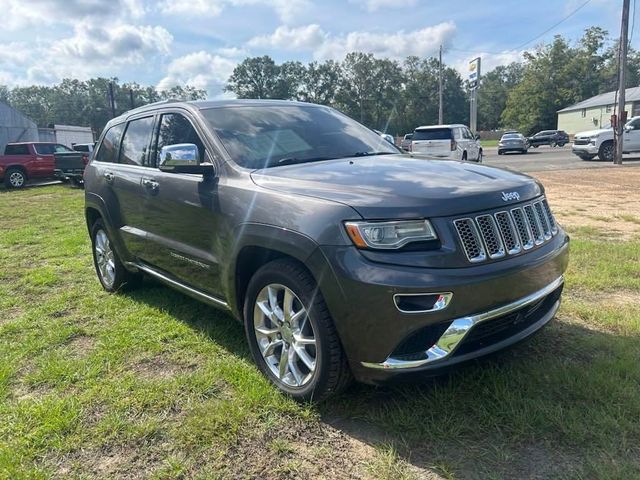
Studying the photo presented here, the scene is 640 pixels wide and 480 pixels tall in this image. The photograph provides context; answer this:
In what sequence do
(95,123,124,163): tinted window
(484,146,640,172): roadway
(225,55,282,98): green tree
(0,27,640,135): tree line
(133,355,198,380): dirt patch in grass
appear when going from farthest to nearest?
(225,55,282,98): green tree < (0,27,640,135): tree line < (484,146,640,172): roadway < (95,123,124,163): tinted window < (133,355,198,380): dirt patch in grass

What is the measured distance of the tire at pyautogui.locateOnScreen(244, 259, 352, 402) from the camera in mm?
2547

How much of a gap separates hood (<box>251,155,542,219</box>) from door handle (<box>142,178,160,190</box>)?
1137 mm

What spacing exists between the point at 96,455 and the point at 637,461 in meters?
2.55

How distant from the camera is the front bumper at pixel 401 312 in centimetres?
231

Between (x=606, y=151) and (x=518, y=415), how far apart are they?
22.3 m

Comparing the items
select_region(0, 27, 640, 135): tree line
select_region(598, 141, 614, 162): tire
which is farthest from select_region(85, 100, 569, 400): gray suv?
select_region(0, 27, 640, 135): tree line

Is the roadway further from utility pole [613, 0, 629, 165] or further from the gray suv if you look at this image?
the gray suv

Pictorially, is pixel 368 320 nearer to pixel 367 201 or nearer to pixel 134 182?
pixel 367 201

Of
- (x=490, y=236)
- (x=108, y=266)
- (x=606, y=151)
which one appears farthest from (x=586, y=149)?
(x=490, y=236)

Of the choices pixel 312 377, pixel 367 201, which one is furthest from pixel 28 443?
pixel 367 201

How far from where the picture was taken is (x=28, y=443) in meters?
2.61

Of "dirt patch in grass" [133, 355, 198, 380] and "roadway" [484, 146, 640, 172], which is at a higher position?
"dirt patch in grass" [133, 355, 198, 380]

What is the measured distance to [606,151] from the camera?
70.0 feet

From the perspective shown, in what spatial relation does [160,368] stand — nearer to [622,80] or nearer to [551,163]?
[551,163]
